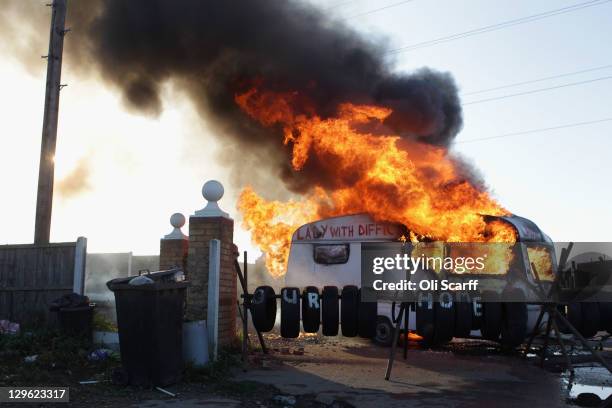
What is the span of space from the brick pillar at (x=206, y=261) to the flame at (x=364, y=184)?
3.40m

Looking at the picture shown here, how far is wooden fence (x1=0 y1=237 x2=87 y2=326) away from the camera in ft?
29.5

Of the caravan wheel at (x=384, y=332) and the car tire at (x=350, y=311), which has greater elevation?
the car tire at (x=350, y=311)

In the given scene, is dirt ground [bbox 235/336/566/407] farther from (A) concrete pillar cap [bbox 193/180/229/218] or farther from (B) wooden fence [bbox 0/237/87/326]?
(B) wooden fence [bbox 0/237/87/326]

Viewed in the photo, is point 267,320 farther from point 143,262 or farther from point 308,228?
point 143,262

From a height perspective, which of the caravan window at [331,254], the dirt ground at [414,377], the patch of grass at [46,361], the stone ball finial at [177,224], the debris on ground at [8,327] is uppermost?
the stone ball finial at [177,224]

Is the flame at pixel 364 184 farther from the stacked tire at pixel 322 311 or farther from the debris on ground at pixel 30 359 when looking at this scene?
the debris on ground at pixel 30 359

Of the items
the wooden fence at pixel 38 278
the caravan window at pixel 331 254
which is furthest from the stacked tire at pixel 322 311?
the wooden fence at pixel 38 278

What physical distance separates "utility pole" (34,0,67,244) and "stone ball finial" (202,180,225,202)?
Answer: 361cm

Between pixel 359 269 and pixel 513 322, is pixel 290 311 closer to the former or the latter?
pixel 359 269

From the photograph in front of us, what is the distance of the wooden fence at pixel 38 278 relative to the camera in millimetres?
9000

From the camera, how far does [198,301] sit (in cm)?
839

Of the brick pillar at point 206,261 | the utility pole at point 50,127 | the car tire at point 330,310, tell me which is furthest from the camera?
the utility pole at point 50,127

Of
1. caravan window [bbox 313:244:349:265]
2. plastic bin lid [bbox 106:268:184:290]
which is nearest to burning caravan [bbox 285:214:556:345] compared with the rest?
caravan window [bbox 313:244:349:265]

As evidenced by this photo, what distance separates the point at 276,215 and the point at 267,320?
434 cm
